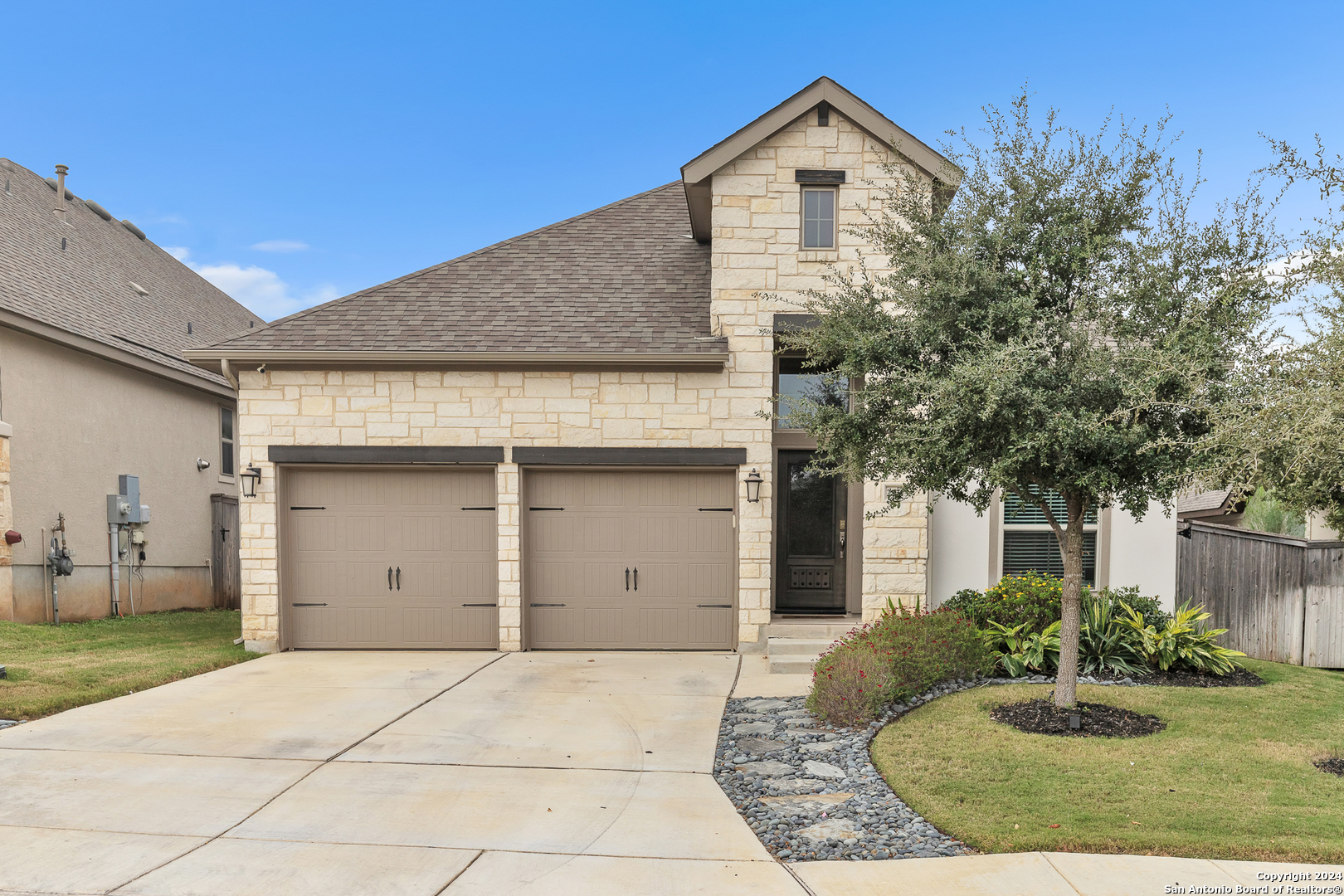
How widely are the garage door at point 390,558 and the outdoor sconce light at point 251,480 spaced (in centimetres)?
36

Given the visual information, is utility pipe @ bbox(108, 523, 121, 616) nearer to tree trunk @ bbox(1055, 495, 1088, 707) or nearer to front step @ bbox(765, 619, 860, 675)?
front step @ bbox(765, 619, 860, 675)

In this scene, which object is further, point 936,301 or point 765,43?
point 765,43

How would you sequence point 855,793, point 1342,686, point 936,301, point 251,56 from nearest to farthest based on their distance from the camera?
point 855,793, point 936,301, point 1342,686, point 251,56

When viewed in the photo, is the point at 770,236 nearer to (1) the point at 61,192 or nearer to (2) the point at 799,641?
(2) the point at 799,641

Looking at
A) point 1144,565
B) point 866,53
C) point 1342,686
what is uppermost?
point 866,53

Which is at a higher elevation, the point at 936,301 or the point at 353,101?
the point at 353,101

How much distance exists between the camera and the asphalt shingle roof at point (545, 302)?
988cm

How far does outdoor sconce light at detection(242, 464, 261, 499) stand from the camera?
32.2 ft

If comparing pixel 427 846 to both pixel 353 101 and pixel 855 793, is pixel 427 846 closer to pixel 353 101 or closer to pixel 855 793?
pixel 855 793

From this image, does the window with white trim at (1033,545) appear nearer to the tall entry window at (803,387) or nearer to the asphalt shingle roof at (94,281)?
the tall entry window at (803,387)

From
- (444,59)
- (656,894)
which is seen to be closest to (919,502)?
(656,894)

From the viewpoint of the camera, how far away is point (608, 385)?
994 cm

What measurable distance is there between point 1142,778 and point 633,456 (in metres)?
6.24

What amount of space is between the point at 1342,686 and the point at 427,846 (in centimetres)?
865
